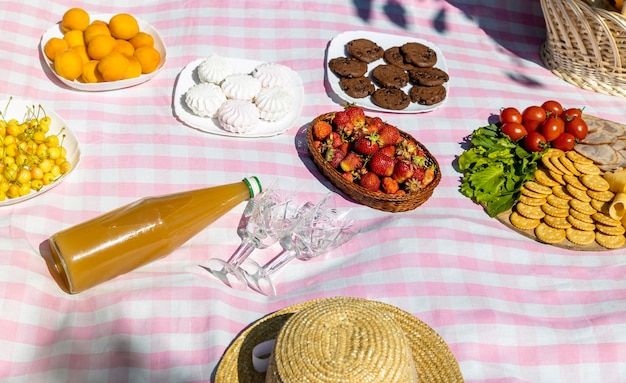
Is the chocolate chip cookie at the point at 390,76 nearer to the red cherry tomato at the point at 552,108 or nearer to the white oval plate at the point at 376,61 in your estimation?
the white oval plate at the point at 376,61

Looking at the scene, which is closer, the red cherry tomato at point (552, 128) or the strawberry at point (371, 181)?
the strawberry at point (371, 181)

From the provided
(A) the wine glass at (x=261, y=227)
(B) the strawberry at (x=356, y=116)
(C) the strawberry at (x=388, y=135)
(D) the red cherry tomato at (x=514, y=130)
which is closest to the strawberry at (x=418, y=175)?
(C) the strawberry at (x=388, y=135)

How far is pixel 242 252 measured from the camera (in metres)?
1.61

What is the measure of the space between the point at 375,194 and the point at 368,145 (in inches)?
5.8

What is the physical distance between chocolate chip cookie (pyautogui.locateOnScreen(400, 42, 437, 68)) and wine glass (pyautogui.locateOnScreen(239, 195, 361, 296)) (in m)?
0.89

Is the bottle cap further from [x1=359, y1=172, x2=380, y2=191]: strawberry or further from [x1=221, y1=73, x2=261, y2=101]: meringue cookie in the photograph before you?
[x1=221, y1=73, x2=261, y2=101]: meringue cookie

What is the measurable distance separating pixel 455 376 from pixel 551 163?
0.91 meters

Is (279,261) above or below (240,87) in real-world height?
below

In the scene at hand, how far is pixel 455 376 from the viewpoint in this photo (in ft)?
4.15

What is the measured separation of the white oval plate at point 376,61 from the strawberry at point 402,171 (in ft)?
1.40

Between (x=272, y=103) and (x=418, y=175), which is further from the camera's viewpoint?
(x=272, y=103)

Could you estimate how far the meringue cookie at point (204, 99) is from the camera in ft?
6.31

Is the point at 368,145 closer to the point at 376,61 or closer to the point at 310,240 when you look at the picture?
the point at 310,240

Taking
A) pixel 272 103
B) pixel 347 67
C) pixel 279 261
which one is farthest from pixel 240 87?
pixel 279 261
